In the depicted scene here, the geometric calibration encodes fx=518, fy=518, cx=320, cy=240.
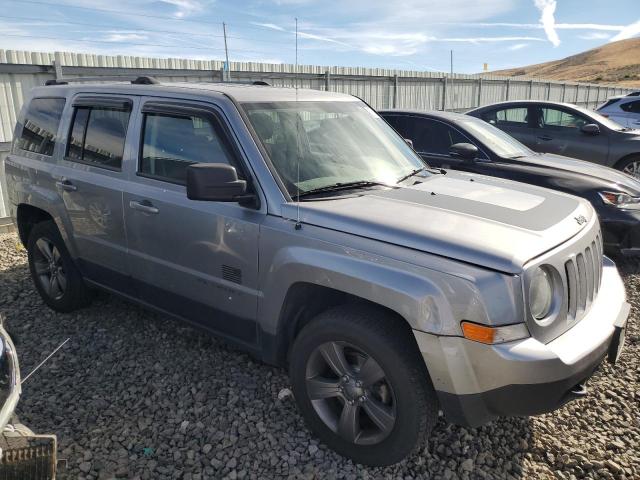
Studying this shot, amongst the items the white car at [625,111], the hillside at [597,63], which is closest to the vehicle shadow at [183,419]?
the white car at [625,111]

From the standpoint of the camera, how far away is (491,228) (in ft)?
8.28

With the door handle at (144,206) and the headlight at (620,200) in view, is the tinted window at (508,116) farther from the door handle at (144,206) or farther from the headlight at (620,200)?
the door handle at (144,206)

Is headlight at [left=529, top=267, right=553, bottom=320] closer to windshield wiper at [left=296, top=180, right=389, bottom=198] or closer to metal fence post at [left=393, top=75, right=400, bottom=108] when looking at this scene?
windshield wiper at [left=296, top=180, right=389, bottom=198]

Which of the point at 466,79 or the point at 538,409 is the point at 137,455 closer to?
the point at 538,409

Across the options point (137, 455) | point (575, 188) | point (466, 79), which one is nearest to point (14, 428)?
point (137, 455)

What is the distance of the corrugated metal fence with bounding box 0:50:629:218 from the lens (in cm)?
741

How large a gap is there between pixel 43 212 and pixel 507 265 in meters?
4.06

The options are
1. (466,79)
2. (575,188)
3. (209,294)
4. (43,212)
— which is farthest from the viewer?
(466,79)

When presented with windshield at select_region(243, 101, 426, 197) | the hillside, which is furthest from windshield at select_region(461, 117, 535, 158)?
the hillside

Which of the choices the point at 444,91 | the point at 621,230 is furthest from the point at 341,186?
the point at 444,91

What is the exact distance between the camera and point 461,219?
2629 mm

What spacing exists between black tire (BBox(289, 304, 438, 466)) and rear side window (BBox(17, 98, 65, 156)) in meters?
2.96

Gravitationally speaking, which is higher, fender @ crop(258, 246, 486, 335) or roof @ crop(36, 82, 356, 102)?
roof @ crop(36, 82, 356, 102)

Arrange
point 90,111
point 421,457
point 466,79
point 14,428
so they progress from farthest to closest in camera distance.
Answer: point 466,79
point 90,111
point 421,457
point 14,428
